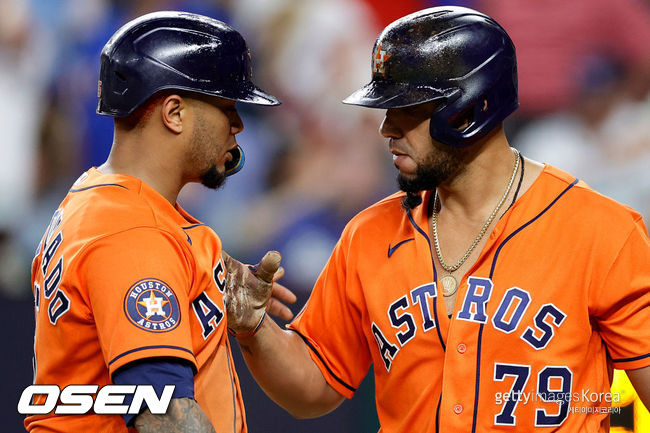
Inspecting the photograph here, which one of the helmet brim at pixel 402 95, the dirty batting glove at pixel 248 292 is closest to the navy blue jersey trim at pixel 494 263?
the helmet brim at pixel 402 95

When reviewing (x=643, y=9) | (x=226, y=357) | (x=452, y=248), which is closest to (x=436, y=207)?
(x=452, y=248)

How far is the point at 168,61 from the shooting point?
196cm

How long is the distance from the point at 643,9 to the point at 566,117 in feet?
2.01

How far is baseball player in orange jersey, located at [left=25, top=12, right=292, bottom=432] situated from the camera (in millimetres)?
1621

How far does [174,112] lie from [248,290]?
0.61m

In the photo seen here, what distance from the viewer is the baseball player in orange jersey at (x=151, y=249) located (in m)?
1.62

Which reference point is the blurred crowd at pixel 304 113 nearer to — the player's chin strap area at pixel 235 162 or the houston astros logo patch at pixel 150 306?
the player's chin strap area at pixel 235 162

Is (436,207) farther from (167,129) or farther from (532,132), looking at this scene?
(532,132)

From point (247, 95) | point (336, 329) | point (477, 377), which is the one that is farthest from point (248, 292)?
point (477, 377)

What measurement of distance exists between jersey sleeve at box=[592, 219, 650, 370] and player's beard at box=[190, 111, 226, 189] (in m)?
1.10

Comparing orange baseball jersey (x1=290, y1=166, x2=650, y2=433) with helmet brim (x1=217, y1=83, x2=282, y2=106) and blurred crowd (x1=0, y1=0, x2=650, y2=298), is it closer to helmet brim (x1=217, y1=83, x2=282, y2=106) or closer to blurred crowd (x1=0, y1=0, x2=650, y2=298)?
helmet brim (x1=217, y1=83, x2=282, y2=106)

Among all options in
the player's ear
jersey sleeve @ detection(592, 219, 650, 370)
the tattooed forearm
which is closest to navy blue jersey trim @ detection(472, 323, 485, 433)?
jersey sleeve @ detection(592, 219, 650, 370)

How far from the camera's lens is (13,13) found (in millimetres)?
3996

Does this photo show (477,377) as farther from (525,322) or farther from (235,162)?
(235,162)
